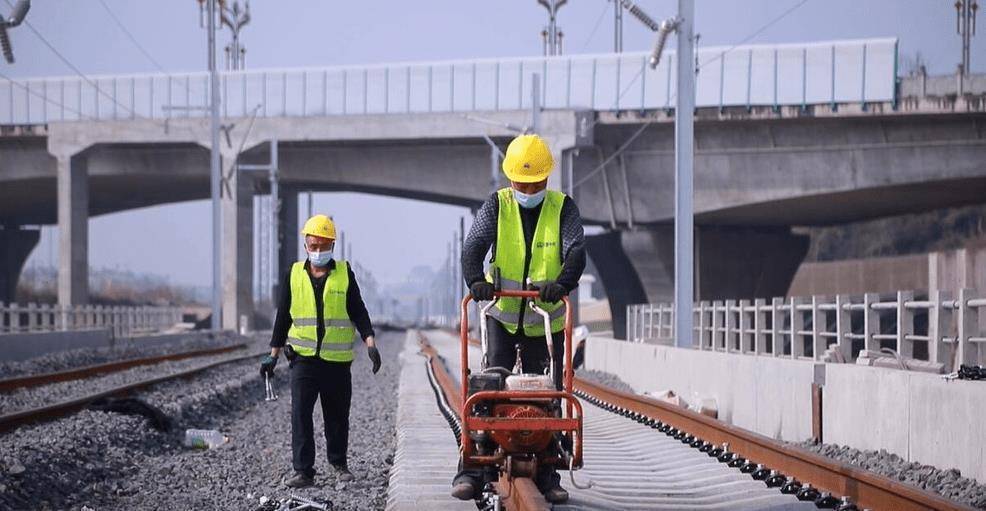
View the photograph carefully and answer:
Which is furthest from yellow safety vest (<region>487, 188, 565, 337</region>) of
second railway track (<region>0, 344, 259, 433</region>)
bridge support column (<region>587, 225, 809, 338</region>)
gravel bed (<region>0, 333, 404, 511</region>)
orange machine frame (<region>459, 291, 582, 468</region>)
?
bridge support column (<region>587, 225, 809, 338</region>)

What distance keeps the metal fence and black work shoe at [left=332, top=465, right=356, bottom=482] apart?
3924 centimetres

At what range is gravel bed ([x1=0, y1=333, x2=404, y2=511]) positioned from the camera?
34.4 feet

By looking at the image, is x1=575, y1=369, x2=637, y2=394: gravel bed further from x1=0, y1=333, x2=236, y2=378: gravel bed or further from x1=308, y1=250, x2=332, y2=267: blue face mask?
x1=308, y1=250, x2=332, y2=267: blue face mask

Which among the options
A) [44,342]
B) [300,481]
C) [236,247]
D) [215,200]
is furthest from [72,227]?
[300,481]

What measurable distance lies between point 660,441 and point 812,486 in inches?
162

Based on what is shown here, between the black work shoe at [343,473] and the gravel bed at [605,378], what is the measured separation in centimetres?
1357

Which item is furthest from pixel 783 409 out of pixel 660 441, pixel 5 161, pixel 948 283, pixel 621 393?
pixel 5 161

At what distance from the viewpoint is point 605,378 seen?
28.0m

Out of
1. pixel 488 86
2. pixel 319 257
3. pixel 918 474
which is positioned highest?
pixel 488 86

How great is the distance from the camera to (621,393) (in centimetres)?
1866

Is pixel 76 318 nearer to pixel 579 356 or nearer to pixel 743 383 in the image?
pixel 579 356

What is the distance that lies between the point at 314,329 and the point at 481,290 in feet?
10.3

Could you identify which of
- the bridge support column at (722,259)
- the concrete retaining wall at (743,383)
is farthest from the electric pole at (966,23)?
the concrete retaining wall at (743,383)

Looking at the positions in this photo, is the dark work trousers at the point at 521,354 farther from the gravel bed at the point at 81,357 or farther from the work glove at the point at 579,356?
the work glove at the point at 579,356
